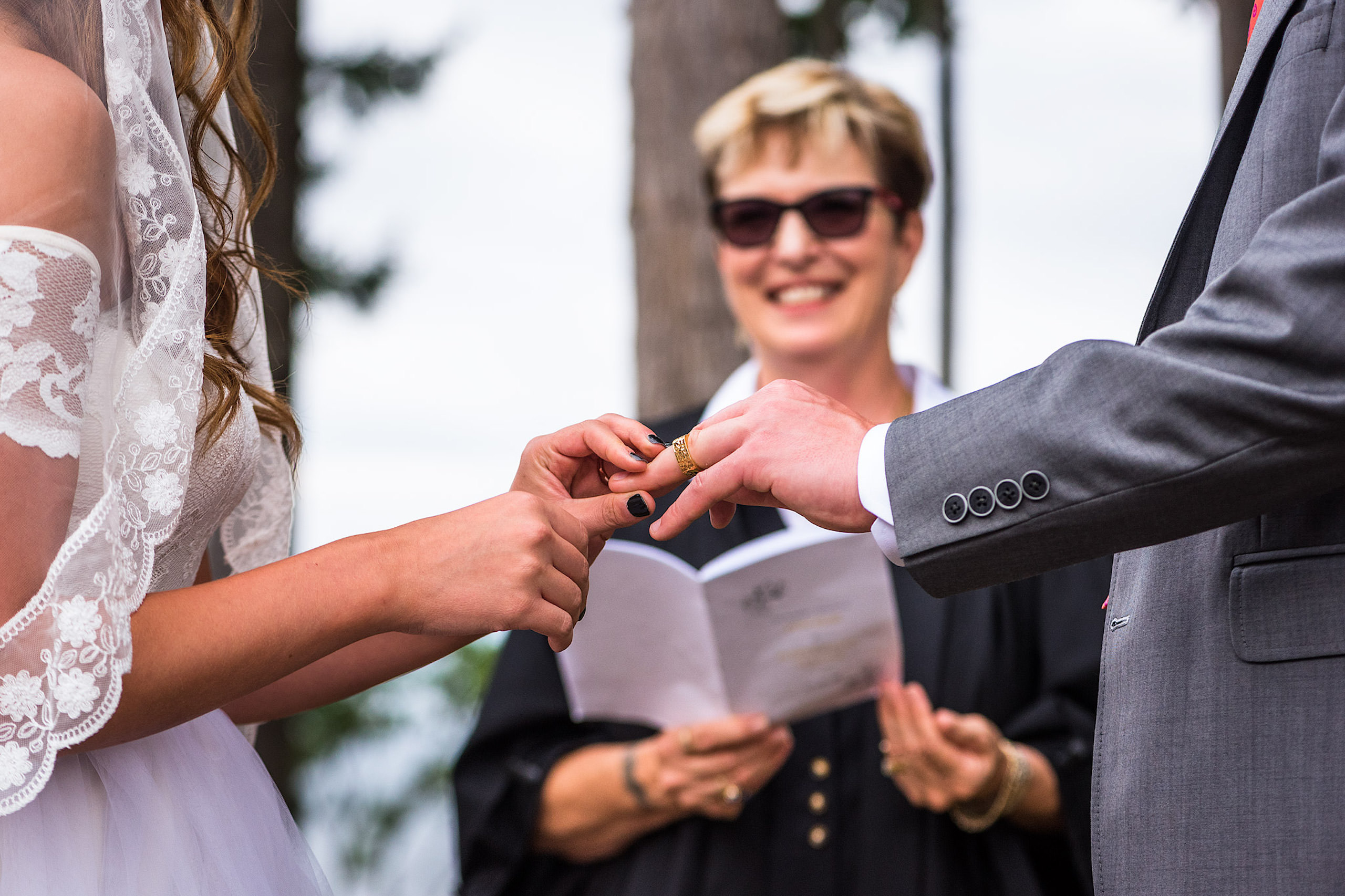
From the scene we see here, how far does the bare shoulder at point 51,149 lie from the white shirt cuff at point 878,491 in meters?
0.98

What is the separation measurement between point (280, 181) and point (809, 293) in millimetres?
1961

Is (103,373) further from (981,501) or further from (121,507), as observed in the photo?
(981,501)

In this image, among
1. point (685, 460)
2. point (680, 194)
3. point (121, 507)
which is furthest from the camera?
point (680, 194)

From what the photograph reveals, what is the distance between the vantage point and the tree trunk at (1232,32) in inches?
157

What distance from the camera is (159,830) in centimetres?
151

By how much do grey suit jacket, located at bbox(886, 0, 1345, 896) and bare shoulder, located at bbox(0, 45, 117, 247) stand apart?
1.00 metres

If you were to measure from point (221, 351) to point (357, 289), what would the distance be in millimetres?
6071

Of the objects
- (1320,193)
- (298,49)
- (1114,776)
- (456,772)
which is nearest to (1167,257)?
(1320,193)

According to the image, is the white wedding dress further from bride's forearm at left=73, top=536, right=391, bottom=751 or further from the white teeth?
the white teeth

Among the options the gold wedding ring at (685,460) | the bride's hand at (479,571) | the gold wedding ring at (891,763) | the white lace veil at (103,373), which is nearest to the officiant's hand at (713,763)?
the gold wedding ring at (891,763)

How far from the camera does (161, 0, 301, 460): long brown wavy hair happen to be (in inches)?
65.4

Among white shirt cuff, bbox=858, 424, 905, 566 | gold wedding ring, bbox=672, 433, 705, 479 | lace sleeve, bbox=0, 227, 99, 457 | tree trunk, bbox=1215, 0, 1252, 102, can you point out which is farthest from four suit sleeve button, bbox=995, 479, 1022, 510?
tree trunk, bbox=1215, 0, 1252, 102

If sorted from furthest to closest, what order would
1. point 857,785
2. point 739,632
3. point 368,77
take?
point 368,77
point 857,785
point 739,632

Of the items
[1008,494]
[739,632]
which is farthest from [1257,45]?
[739,632]
